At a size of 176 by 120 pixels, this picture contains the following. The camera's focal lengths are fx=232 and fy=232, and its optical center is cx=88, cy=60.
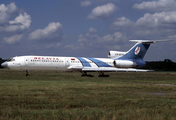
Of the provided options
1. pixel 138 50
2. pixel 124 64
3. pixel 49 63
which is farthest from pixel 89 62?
pixel 138 50

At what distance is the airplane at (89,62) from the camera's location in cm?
3709

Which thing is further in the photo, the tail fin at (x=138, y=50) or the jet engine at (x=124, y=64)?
the tail fin at (x=138, y=50)

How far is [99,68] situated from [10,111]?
3324 cm

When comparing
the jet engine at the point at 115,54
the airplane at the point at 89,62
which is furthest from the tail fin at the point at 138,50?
the jet engine at the point at 115,54

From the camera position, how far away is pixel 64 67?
3981 cm

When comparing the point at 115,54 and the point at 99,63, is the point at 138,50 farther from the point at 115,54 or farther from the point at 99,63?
the point at 99,63

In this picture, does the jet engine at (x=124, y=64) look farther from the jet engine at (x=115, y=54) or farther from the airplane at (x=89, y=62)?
the jet engine at (x=115, y=54)

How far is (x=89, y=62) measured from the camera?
42.1m

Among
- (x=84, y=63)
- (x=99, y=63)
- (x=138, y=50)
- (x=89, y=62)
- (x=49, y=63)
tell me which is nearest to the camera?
(x=49, y=63)

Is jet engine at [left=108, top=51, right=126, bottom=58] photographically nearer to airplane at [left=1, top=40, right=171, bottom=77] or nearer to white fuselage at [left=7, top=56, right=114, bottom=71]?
airplane at [left=1, top=40, right=171, bottom=77]

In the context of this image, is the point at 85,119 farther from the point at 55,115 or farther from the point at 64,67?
the point at 64,67

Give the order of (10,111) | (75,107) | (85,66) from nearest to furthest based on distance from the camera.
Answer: (10,111) → (75,107) → (85,66)

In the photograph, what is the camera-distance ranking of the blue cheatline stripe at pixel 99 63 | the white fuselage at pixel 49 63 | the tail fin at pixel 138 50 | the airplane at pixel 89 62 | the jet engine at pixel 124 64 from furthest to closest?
the tail fin at pixel 138 50 < the jet engine at pixel 124 64 < the blue cheatline stripe at pixel 99 63 < the airplane at pixel 89 62 < the white fuselage at pixel 49 63

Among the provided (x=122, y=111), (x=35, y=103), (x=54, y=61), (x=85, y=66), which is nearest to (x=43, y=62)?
(x=54, y=61)
